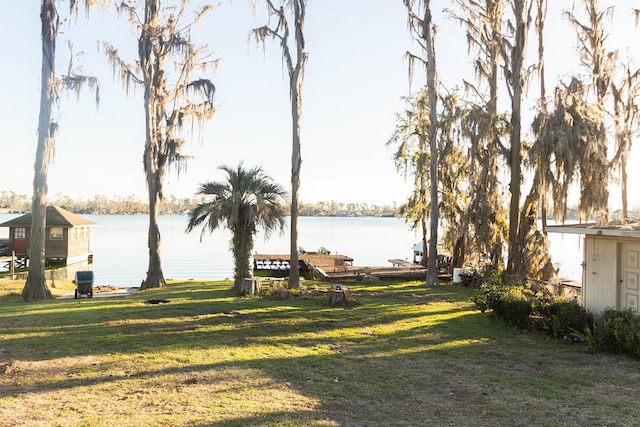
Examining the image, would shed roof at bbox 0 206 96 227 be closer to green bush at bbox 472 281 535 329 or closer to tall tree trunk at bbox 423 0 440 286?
tall tree trunk at bbox 423 0 440 286

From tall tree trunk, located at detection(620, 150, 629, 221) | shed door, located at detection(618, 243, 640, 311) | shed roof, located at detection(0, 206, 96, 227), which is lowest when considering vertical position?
shed door, located at detection(618, 243, 640, 311)

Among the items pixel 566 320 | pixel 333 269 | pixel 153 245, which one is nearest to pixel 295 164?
pixel 153 245

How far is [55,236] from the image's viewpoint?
2952 cm

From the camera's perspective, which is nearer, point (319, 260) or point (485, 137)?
point (485, 137)

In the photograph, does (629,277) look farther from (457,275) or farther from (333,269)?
(333,269)

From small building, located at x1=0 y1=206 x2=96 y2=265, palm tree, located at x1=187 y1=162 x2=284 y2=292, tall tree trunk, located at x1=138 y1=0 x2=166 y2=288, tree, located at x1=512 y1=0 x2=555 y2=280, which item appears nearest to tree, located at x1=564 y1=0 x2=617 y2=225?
tree, located at x1=512 y1=0 x2=555 y2=280

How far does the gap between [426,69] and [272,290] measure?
1112cm

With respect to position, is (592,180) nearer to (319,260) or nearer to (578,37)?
(578,37)

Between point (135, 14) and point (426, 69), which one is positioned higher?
point (135, 14)

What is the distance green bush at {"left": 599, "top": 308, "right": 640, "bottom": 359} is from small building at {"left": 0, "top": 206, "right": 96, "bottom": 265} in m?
29.4

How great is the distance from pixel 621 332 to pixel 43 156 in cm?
1713

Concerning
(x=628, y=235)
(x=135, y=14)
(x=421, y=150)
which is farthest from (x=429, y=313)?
(x=135, y=14)

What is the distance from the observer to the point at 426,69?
1941 centimetres

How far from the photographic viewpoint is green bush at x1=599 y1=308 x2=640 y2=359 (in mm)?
7918
